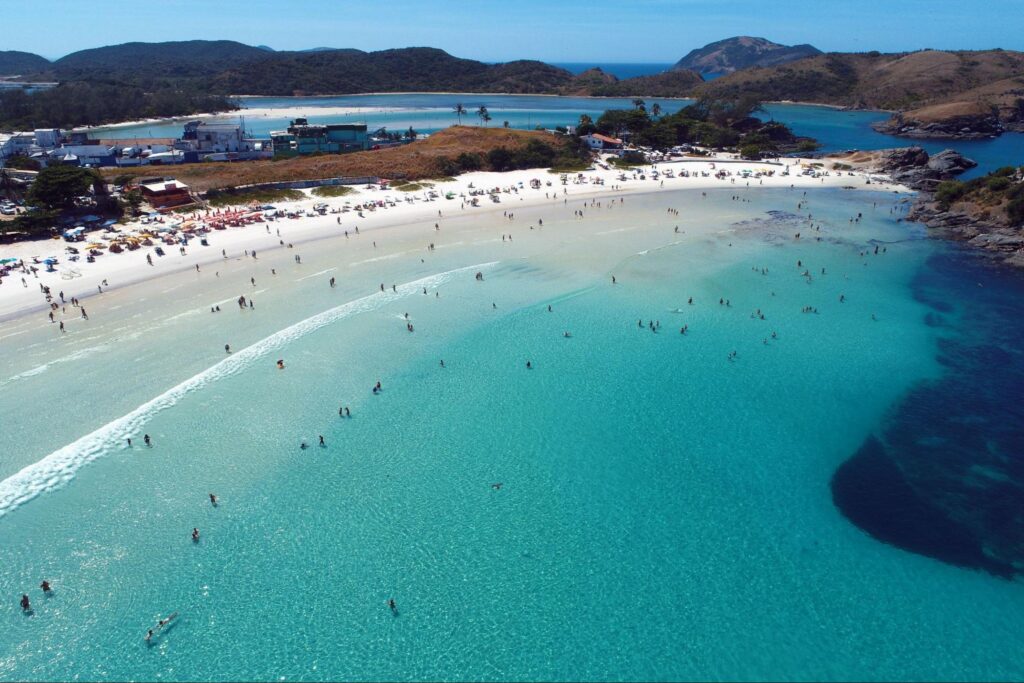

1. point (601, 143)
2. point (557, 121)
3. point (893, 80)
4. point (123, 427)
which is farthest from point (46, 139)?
point (893, 80)

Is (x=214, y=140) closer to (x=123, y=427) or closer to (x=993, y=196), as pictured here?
(x=123, y=427)

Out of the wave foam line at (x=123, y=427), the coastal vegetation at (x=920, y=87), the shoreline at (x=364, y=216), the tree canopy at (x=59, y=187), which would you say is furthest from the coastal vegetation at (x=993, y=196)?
the tree canopy at (x=59, y=187)

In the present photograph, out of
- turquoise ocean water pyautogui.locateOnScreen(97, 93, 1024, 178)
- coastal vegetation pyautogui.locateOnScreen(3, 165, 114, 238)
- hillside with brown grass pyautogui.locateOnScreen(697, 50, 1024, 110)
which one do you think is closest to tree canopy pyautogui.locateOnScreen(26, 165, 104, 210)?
coastal vegetation pyautogui.locateOnScreen(3, 165, 114, 238)

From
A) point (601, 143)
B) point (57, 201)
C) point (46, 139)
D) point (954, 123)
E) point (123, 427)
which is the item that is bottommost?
point (123, 427)

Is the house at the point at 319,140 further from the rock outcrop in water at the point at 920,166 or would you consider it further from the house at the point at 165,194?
the rock outcrop in water at the point at 920,166

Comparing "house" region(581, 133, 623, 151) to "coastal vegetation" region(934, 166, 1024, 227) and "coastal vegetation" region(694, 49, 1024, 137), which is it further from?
"coastal vegetation" region(694, 49, 1024, 137)

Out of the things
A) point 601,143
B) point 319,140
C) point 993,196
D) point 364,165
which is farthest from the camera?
point 601,143
